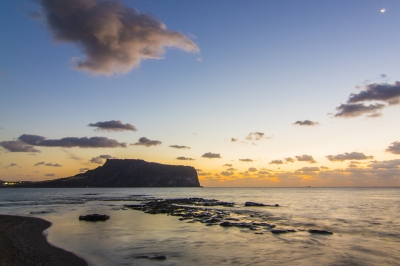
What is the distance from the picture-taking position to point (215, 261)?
2275 cm

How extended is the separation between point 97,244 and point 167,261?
30.7 feet

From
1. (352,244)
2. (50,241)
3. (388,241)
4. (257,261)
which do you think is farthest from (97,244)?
(388,241)

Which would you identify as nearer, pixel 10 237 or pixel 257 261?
pixel 257 261

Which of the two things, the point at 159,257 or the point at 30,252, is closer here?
the point at 30,252

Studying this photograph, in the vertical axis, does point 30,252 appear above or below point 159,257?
above

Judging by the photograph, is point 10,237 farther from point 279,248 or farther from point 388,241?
point 388,241

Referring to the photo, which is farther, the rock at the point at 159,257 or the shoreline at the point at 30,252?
the rock at the point at 159,257

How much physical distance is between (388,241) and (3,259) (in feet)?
132

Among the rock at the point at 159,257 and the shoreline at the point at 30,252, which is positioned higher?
the shoreline at the point at 30,252

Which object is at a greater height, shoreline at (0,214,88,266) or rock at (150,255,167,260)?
shoreline at (0,214,88,266)

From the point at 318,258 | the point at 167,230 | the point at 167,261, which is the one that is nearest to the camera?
the point at 167,261

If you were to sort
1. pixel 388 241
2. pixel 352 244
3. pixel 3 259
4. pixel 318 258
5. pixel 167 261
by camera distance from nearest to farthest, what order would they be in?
pixel 3 259 < pixel 167 261 < pixel 318 258 < pixel 352 244 < pixel 388 241

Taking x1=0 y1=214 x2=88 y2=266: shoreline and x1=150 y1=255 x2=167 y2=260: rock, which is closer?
x1=0 y1=214 x2=88 y2=266: shoreline

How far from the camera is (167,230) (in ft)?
121
